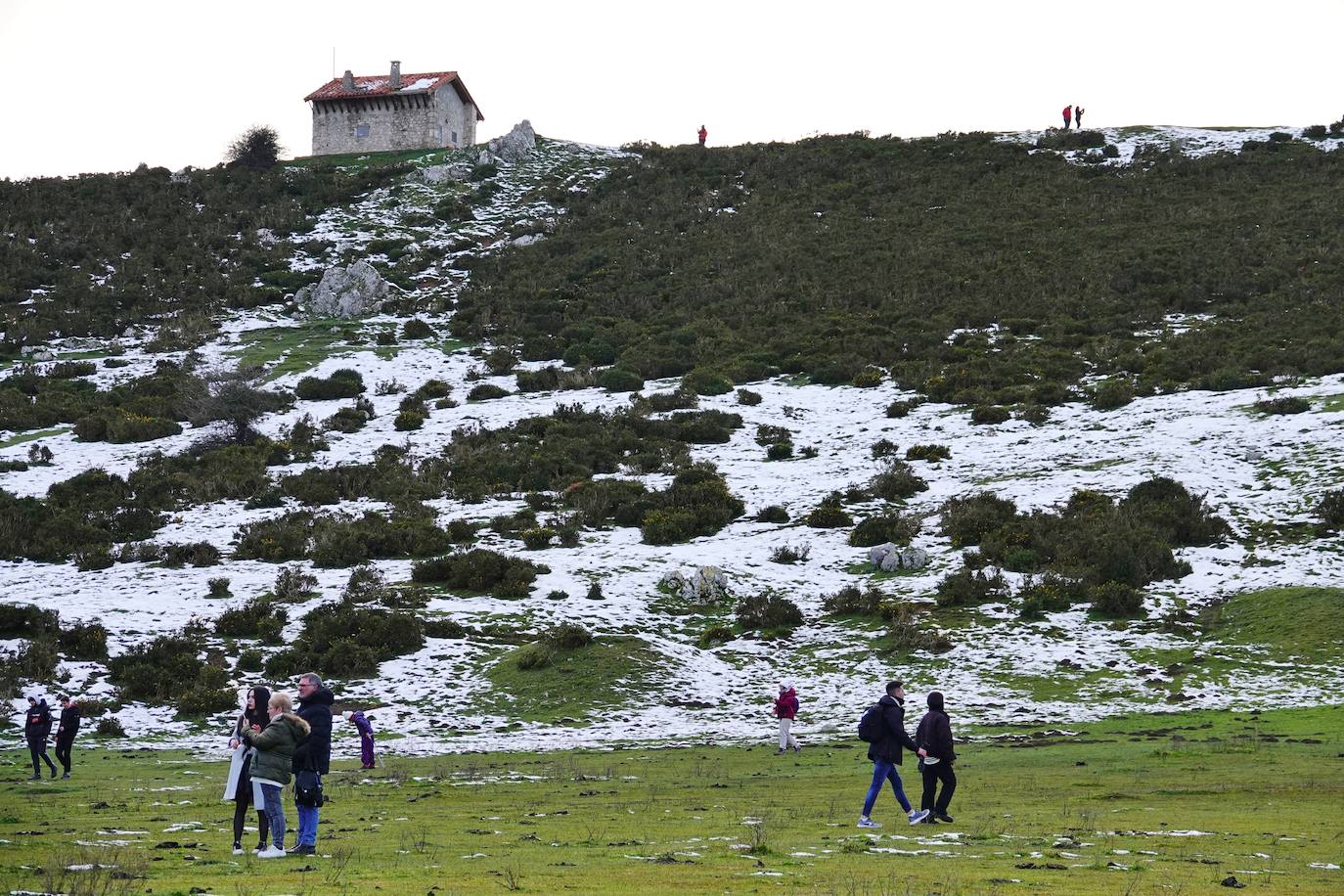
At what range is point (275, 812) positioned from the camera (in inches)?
475

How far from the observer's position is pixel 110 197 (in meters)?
84.5

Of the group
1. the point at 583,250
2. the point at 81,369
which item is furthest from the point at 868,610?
the point at 583,250

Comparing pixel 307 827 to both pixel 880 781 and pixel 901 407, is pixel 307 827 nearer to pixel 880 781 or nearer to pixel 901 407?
pixel 880 781

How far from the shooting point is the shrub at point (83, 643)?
27.8m

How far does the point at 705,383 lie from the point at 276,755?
41.4 m

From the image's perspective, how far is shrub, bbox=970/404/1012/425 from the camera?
45875 mm

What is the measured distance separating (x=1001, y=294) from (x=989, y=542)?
Answer: 3108cm

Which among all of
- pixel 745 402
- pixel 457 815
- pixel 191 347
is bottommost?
pixel 457 815

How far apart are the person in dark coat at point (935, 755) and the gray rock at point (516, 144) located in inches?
3330

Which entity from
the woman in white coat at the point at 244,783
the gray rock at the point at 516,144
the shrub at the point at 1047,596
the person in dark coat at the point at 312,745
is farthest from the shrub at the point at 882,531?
the gray rock at the point at 516,144

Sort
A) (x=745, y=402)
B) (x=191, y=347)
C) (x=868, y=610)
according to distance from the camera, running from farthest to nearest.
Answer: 1. (x=191, y=347)
2. (x=745, y=402)
3. (x=868, y=610)

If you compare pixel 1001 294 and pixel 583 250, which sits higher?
pixel 583 250

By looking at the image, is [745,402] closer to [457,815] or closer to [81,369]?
[81,369]

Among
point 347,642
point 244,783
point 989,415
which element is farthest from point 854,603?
point 244,783
